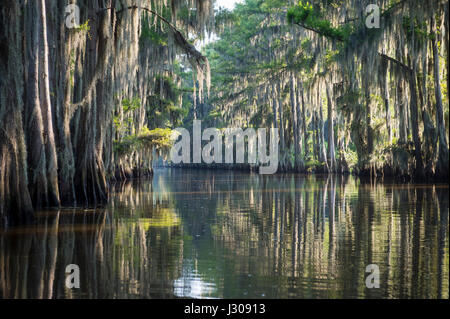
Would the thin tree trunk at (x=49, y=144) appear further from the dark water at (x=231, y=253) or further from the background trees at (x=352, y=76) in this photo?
the background trees at (x=352, y=76)

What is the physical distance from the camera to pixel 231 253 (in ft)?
23.5

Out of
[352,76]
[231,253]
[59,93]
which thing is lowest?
[231,253]

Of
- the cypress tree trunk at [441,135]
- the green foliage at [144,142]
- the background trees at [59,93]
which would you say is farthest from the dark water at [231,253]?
the green foliage at [144,142]

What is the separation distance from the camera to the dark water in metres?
5.23

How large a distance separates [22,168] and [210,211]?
419 cm

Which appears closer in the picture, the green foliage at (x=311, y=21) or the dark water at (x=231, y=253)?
the dark water at (x=231, y=253)

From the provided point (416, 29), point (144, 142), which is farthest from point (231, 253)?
point (144, 142)

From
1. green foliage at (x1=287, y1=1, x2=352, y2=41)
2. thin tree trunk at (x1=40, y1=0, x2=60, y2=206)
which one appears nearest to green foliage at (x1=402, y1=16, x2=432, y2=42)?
green foliage at (x1=287, y1=1, x2=352, y2=41)

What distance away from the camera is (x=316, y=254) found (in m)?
6.98

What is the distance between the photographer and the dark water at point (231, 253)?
5227 mm

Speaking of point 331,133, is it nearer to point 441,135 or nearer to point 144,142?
point 144,142

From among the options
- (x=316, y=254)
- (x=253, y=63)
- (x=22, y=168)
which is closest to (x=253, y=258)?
(x=316, y=254)

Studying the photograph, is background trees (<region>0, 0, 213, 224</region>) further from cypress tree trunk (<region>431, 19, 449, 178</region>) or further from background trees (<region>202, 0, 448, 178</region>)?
cypress tree trunk (<region>431, 19, 449, 178</region>)

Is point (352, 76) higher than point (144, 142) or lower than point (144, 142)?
higher
